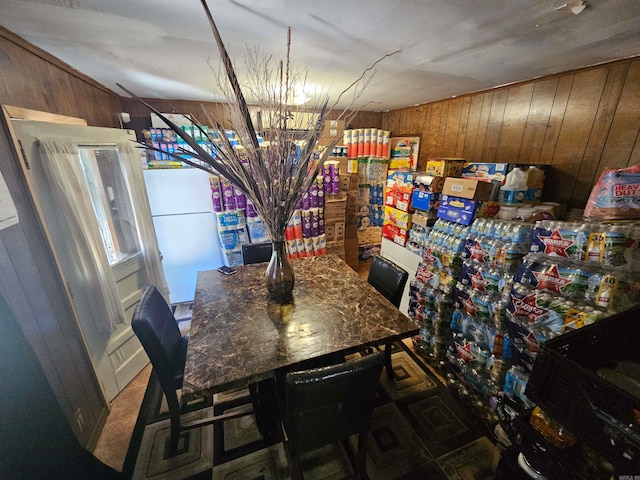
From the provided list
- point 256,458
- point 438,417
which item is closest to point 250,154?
point 256,458

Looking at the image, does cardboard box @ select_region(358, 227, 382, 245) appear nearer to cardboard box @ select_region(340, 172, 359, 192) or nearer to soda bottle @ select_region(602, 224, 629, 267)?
cardboard box @ select_region(340, 172, 359, 192)

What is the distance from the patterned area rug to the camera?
4.43ft

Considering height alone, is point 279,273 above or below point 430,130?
below

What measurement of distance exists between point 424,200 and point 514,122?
0.93 meters

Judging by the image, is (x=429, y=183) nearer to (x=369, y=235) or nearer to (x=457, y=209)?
(x=457, y=209)

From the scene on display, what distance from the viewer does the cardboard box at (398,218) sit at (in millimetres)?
2406

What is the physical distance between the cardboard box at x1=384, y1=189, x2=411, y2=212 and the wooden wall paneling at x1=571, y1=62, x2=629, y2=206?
1138 mm

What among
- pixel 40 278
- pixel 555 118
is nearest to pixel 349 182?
pixel 555 118

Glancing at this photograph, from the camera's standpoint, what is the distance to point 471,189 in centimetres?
176

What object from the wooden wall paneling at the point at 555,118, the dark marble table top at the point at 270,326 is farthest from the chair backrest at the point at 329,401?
the wooden wall paneling at the point at 555,118

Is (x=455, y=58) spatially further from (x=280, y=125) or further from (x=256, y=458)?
(x=256, y=458)

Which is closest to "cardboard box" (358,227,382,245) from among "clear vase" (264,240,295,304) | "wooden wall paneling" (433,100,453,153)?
"wooden wall paneling" (433,100,453,153)

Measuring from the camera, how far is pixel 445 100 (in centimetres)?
264

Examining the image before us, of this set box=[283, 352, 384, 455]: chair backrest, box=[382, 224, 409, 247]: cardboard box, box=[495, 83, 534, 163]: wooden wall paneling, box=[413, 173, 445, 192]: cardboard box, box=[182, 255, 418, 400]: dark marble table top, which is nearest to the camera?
box=[283, 352, 384, 455]: chair backrest
